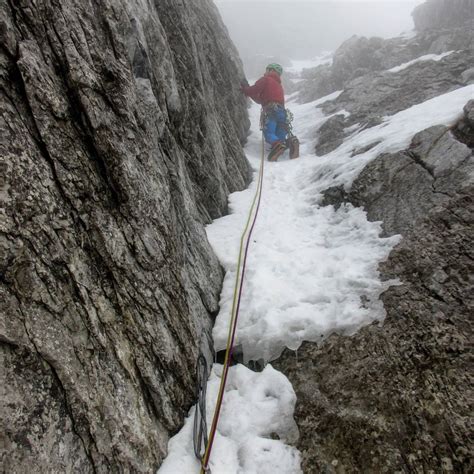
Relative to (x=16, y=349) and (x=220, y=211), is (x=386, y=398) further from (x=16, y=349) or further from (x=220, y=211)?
(x=220, y=211)

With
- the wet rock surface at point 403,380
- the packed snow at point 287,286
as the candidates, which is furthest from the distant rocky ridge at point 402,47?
the wet rock surface at point 403,380

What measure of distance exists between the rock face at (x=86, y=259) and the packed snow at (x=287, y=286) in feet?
2.34

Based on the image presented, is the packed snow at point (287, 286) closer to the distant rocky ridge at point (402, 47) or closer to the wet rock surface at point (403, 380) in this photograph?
the wet rock surface at point (403, 380)

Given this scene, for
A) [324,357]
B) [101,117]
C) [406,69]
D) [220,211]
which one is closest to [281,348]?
[324,357]

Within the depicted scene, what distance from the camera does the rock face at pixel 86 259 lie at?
289 cm

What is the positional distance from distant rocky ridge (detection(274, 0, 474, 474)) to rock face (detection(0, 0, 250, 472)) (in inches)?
73.9

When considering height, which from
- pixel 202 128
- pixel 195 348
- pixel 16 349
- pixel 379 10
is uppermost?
pixel 379 10

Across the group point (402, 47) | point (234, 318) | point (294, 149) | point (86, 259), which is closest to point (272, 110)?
point (294, 149)

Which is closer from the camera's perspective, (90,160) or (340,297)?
(90,160)

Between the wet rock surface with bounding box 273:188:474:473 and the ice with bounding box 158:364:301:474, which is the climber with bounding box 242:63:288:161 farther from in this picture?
the ice with bounding box 158:364:301:474

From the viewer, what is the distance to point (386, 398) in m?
4.27

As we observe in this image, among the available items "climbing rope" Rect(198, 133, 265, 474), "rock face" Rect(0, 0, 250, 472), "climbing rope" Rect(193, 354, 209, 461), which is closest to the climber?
"climbing rope" Rect(198, 133, 265, 474)

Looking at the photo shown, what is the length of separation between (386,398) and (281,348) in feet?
5.66

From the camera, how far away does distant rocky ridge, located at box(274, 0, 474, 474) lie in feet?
12.7
